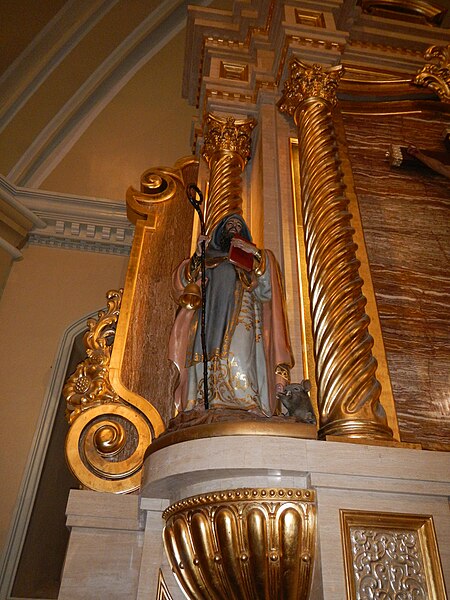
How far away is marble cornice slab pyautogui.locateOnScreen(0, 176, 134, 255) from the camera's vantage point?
19.4 ft

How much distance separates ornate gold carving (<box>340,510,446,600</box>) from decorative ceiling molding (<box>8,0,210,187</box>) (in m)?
5.53

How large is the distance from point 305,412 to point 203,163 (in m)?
2.74

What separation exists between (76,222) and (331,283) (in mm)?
3887

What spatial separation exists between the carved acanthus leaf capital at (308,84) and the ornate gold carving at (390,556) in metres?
2.91

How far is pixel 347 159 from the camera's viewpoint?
155 inches

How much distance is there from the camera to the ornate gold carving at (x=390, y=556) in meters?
1.86

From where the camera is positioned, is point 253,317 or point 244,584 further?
point 253,317

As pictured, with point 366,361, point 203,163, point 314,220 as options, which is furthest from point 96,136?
point 366,361

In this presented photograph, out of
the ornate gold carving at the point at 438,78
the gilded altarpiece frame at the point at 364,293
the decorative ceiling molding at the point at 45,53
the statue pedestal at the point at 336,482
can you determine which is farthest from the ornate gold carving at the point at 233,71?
the statue pedestal at the point at 336,482

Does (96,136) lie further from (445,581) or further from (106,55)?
(445,581)

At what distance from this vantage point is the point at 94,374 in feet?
10.6

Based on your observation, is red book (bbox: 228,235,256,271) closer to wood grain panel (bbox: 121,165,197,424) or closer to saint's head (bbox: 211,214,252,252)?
saint's head (bbox: 211,214,252,252)

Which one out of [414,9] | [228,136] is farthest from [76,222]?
[414,9]

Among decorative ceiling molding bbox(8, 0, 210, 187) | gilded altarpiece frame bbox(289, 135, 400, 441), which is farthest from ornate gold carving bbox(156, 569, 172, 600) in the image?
decorative ceiling molding bbox(8, 0, 210, 187)
